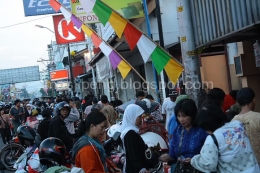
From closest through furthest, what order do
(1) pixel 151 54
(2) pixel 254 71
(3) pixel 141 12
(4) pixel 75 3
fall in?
1. (1) pixel 151 54
2. (2) pixel 254 71
3. (3) pixel 141 12
4. (4) pixel 75 3

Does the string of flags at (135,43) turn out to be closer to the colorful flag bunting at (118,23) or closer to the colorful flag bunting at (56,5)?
the colorful flag bunting at (118,23)

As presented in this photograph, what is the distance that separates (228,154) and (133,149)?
5.23 ft

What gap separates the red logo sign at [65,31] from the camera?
20438 mm

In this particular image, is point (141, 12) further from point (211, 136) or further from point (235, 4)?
point (211, 136)

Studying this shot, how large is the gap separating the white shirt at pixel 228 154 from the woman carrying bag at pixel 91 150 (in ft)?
3.46

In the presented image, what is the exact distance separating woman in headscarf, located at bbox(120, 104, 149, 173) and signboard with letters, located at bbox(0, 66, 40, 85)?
289ft

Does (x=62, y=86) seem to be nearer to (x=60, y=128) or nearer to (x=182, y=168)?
(x=60, y=128)

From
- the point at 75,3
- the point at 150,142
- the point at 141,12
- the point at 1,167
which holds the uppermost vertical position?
the point at 75,3

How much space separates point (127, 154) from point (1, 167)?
7301 millimetres

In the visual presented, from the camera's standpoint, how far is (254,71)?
33.5 feet

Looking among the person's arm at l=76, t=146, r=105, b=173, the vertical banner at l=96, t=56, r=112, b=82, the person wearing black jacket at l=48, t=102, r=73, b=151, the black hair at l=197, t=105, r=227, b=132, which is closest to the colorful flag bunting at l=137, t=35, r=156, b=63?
the person wearing black jacket at l=48, t=102, r=73, b=151

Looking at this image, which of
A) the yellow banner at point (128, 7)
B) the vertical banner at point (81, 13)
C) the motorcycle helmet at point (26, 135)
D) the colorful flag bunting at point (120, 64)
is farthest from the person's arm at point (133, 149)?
the vertical banner at point (81, 13)

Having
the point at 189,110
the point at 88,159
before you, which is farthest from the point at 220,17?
the point at 88,159

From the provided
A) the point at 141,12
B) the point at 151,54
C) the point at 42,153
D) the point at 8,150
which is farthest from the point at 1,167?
the point at 42,153
